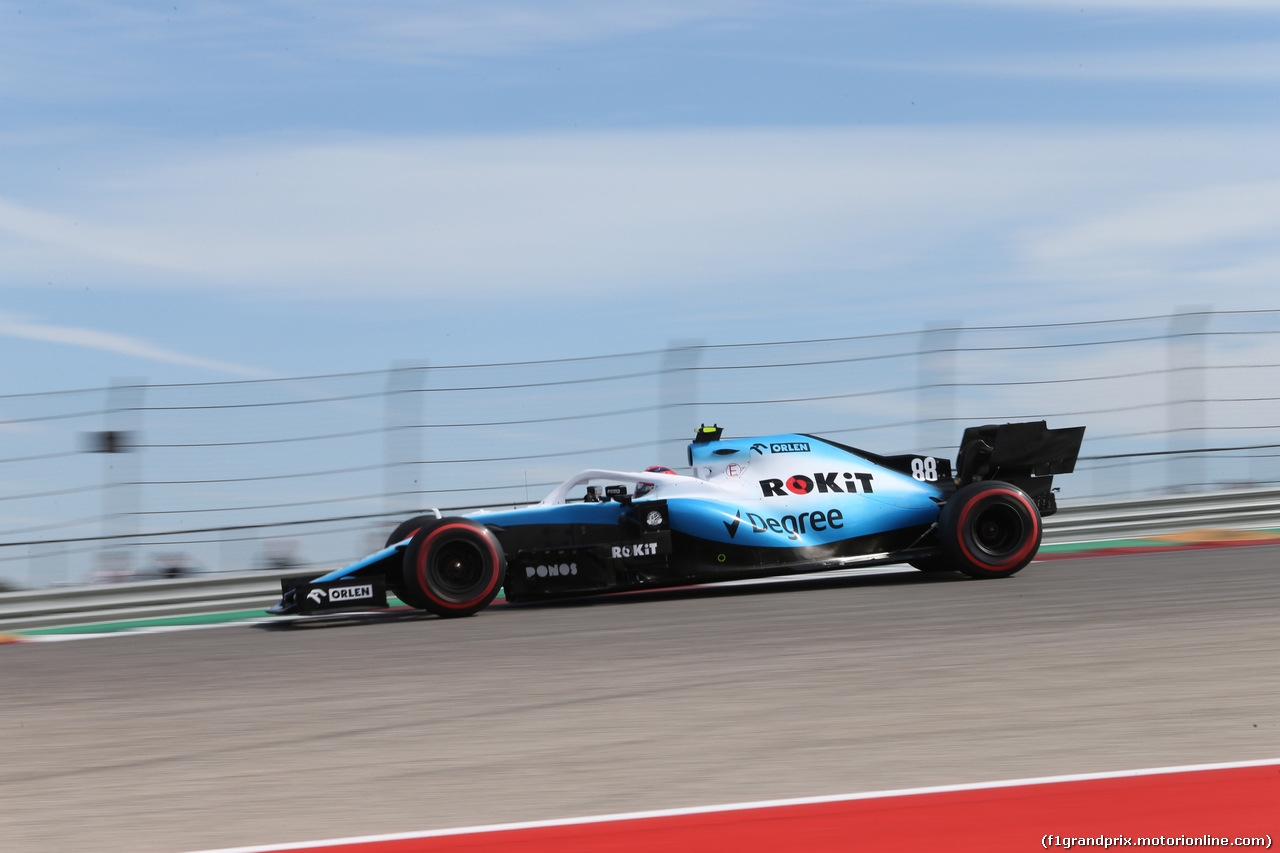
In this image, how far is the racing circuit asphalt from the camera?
3.71m

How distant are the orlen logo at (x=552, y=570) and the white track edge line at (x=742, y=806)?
4.50m

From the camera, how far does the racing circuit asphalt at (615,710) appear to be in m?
3.71

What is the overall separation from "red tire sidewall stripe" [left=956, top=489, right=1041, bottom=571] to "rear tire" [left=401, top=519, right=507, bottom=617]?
312 centimetres

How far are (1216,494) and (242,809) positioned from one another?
30.5 ft

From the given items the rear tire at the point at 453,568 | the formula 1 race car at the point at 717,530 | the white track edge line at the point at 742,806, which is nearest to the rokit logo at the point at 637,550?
the formula 1 race car at the point at 717,530

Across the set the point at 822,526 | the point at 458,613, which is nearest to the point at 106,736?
the point at 458,613

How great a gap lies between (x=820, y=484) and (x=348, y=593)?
3242 millimetres

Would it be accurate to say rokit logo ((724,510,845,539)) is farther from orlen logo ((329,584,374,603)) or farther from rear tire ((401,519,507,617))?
orlen logo ((329,584,374,603))

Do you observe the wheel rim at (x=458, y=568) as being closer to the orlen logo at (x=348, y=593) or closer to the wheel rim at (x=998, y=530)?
the orlen logo at (x=348, y=593)

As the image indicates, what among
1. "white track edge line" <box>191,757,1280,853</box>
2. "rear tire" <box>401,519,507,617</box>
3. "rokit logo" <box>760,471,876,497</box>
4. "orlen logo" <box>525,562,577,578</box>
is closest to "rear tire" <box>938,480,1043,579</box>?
"rokit logo" <box>760,471,876,497</box>

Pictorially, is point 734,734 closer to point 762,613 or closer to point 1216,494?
point 762,613

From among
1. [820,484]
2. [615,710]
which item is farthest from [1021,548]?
[615,710]

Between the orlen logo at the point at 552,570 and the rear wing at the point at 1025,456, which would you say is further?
the rear wing at the point at 1025,456

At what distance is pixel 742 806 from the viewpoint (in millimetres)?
3453
